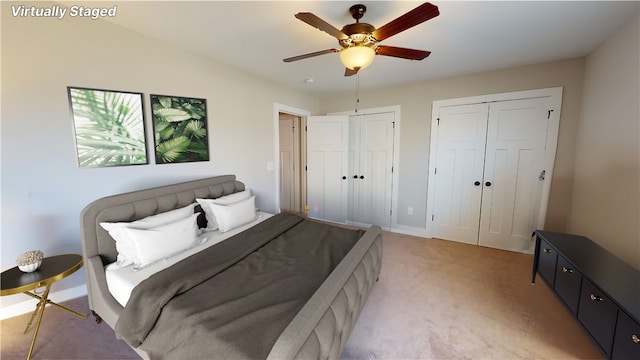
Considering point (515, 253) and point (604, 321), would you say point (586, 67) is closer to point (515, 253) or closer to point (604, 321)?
point (515, 253)

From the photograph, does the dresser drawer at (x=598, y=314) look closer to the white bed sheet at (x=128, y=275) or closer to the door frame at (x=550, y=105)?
the door frame at (x=550, y=105)

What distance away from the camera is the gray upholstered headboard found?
173cm

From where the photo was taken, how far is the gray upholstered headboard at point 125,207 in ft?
5.69

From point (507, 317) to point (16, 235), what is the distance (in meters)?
3.97

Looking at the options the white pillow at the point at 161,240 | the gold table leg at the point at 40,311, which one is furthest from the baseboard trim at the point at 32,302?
the white pillow at the point at 161,240

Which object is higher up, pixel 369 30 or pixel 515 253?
pixel 369 30

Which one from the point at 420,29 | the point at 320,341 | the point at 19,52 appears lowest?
the point at 320,341

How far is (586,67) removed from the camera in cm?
262

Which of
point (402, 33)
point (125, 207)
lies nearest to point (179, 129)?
point (125, 207)

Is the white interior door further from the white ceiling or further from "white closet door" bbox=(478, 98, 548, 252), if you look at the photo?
the white ceiling

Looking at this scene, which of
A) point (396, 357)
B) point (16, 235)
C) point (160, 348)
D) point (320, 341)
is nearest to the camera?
point (320, 341)

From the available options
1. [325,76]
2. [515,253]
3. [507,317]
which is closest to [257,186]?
[325,76]

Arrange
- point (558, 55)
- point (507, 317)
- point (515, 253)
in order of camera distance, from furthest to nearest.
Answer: point (515, 253)
point (558, 55)
point (507, 317)

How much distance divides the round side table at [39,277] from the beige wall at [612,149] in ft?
13.5
